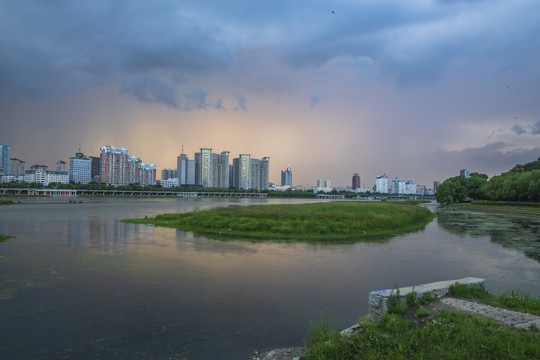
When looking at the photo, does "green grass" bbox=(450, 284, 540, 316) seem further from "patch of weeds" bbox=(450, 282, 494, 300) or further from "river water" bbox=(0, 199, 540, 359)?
"river water" bbox=(0, 199, 540, 359)

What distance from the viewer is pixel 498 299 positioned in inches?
361

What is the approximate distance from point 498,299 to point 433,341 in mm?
4235

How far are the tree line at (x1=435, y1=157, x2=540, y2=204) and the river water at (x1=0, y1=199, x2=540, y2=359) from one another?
63871 mm

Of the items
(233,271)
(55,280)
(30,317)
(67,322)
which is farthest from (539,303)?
(55,280)

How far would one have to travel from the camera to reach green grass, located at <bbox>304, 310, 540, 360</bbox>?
582 centimetres

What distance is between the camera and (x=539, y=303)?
873 cm

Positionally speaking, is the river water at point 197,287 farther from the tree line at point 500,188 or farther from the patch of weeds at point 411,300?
the tree line at point 500,188

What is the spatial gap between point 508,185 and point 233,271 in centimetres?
8597

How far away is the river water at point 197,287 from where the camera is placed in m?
8.05

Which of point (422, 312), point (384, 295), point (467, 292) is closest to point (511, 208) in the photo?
point (467, 292)

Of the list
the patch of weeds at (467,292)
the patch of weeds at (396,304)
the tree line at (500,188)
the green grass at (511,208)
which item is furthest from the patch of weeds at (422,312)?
the tree line at (500,188)

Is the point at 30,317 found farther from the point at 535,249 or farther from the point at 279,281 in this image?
the point at 535,249

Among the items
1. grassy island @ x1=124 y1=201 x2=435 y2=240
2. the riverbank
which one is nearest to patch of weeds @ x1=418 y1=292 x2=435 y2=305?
the riverbank

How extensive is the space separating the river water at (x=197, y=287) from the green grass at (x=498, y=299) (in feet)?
9.33
